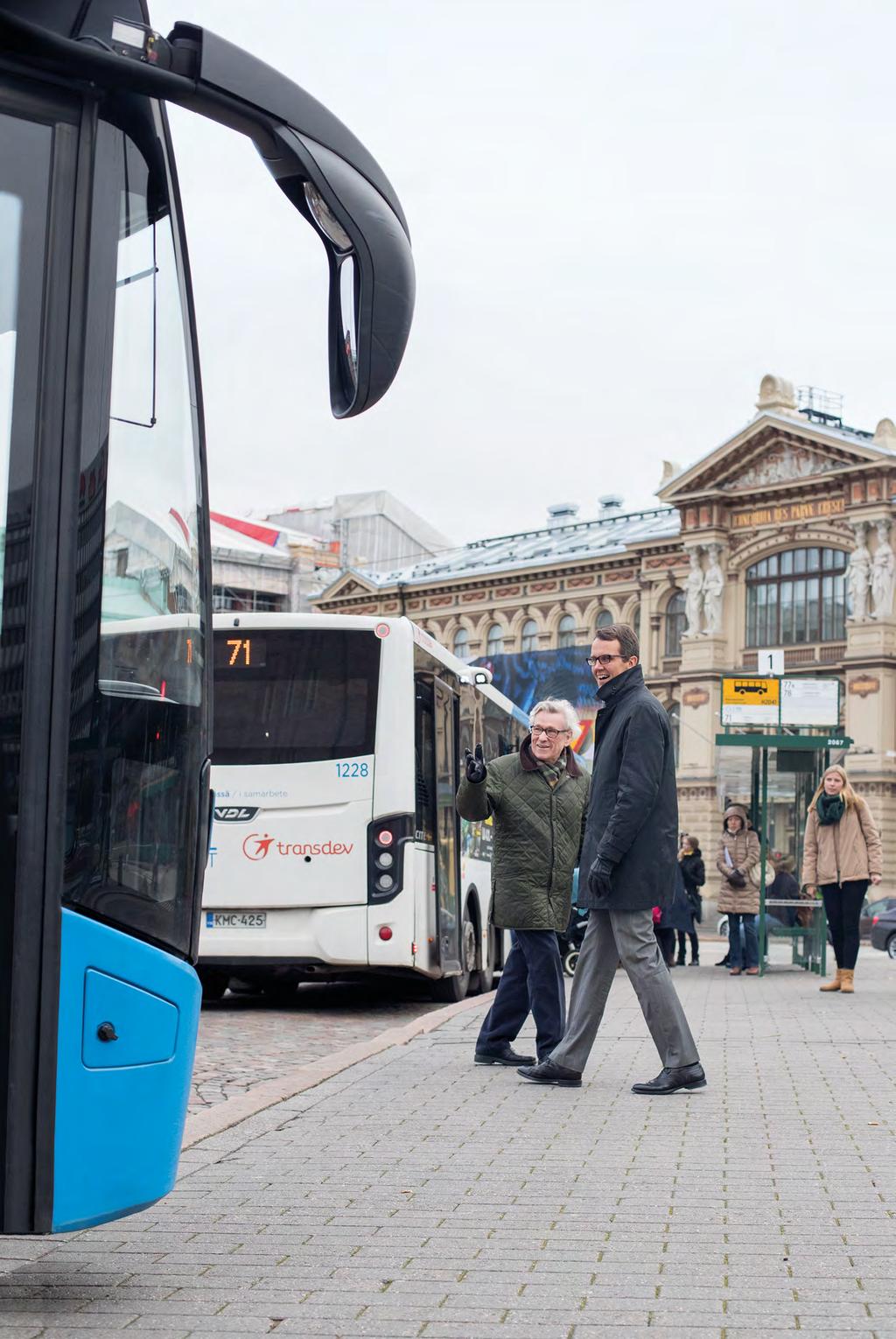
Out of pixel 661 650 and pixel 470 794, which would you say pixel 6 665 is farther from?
pixel 661 650

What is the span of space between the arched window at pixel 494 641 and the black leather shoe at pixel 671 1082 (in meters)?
59.8

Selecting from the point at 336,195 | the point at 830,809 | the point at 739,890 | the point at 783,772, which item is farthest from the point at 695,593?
the point at 336,195

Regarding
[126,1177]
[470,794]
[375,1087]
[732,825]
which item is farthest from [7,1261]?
[732,825]

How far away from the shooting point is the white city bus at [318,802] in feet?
43.4

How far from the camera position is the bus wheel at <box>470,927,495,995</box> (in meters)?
16.8

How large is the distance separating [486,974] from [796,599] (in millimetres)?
43524

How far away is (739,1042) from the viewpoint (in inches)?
429

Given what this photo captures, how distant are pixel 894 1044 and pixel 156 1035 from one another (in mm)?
7300

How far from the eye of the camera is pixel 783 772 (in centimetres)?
2194

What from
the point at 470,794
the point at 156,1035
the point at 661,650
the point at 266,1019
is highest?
the point at 661,650

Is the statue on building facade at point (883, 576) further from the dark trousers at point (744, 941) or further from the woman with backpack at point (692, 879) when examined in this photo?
the dark trousers at point (744, 941)

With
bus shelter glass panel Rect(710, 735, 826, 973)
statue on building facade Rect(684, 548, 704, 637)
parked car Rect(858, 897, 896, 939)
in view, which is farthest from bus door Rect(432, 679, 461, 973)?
statue on building facade Rect(684, 548, 704, 637)

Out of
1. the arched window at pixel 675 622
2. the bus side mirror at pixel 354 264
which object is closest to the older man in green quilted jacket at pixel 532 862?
the bus side mirror at pixel 354 264

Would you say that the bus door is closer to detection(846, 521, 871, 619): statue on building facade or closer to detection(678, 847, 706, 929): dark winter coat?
detection(678, 847, 706, 929): dark winter coat
